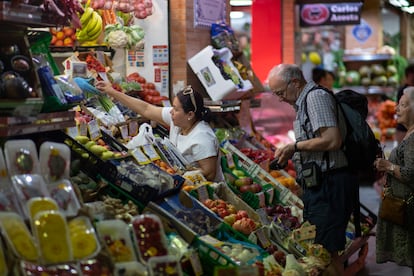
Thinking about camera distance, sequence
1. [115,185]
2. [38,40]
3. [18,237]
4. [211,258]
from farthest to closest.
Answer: [115,185] → [38,40] → [211,258] → [18,237]

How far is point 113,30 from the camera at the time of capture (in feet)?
21.5

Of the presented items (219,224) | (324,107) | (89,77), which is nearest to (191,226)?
(219,224)

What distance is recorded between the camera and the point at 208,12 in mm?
7406

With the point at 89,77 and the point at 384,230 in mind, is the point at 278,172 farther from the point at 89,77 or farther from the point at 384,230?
the point at 89,77

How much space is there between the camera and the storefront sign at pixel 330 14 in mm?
11836

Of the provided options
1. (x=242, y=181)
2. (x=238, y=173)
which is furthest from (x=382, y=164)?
(x=238, y=173)

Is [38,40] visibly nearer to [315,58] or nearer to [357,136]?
[357,136]

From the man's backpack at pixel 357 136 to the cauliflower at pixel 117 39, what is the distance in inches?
73.8

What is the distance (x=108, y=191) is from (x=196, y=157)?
163 centimetres

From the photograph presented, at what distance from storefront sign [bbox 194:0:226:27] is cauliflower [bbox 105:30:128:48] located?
2.85ft

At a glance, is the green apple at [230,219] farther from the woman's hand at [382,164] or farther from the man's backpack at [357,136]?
the woman's hand at [382,164]

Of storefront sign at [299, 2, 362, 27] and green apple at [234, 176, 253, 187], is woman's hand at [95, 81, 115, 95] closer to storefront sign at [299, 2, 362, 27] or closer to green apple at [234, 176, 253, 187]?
green apple at [234, 176, 253, 187]

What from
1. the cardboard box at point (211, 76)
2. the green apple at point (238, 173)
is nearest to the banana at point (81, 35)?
the cardboard box at point (211, 76)

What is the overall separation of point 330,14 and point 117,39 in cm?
610
